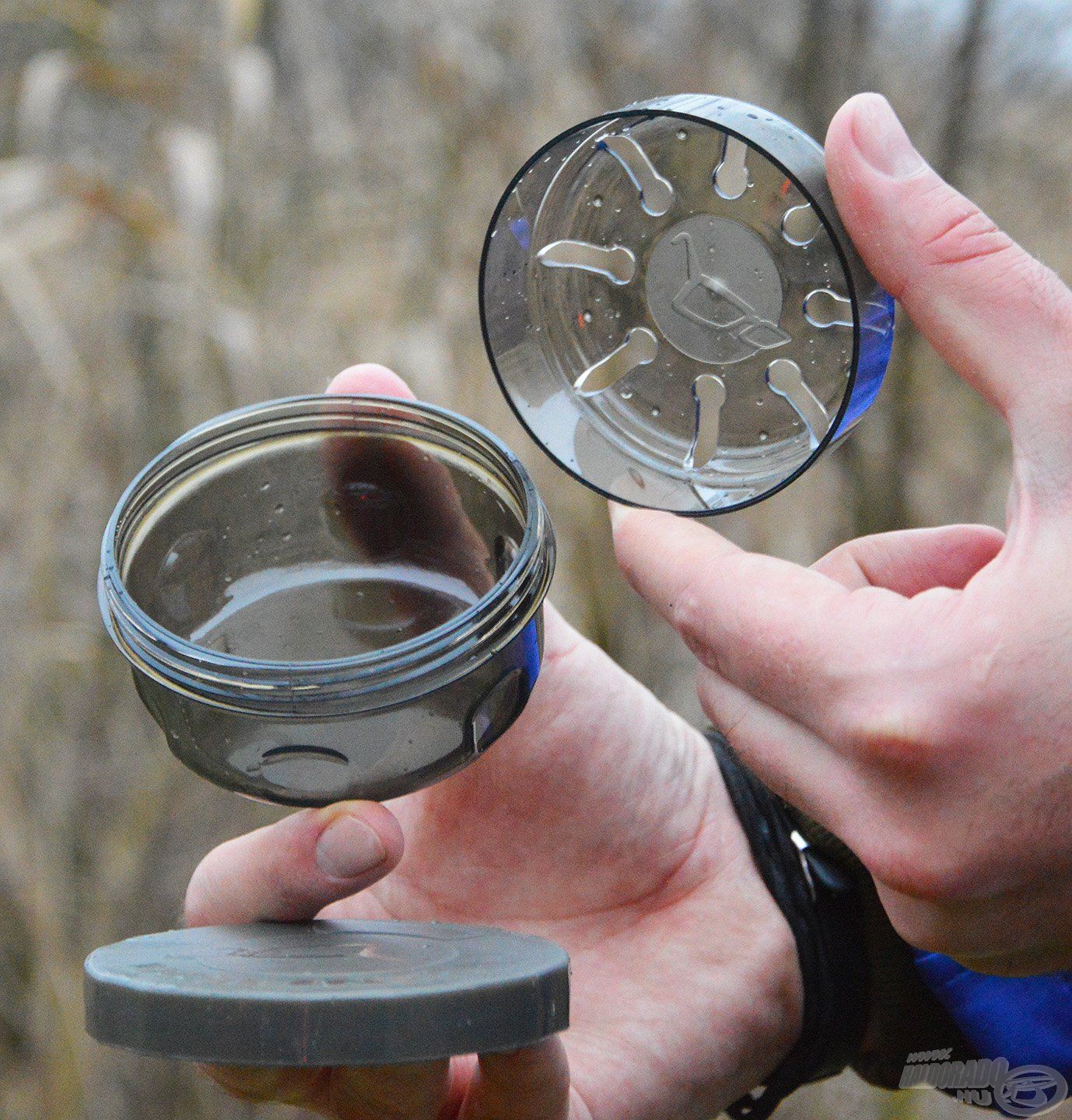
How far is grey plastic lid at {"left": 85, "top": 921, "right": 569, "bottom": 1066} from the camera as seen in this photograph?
0.63 meters

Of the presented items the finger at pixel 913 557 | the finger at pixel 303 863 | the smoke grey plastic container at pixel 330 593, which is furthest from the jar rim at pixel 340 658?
the finger at pixel 913 557

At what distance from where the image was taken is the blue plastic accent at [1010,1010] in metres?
1.07

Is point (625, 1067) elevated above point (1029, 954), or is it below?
below

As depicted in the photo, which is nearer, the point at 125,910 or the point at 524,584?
the point at 524,584

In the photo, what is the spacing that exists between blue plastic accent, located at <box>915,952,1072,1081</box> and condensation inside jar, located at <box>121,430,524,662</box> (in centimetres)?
56

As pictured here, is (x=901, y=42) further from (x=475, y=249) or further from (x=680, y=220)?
(x=680, y=220)

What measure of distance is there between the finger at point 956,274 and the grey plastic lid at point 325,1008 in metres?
0.44

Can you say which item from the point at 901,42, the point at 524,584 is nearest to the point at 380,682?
the point at 524,584

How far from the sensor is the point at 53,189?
178 centimetres

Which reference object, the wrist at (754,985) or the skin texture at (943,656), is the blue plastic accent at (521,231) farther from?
the wrist at (754,985)

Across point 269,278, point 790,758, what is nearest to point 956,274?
point 790,758

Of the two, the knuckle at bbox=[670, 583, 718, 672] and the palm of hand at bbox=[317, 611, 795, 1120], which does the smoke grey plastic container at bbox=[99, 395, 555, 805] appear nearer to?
the knuckle at bbox=[670, 583, 718, 672]

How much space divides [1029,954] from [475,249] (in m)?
1.40

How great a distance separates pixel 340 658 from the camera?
906mm
